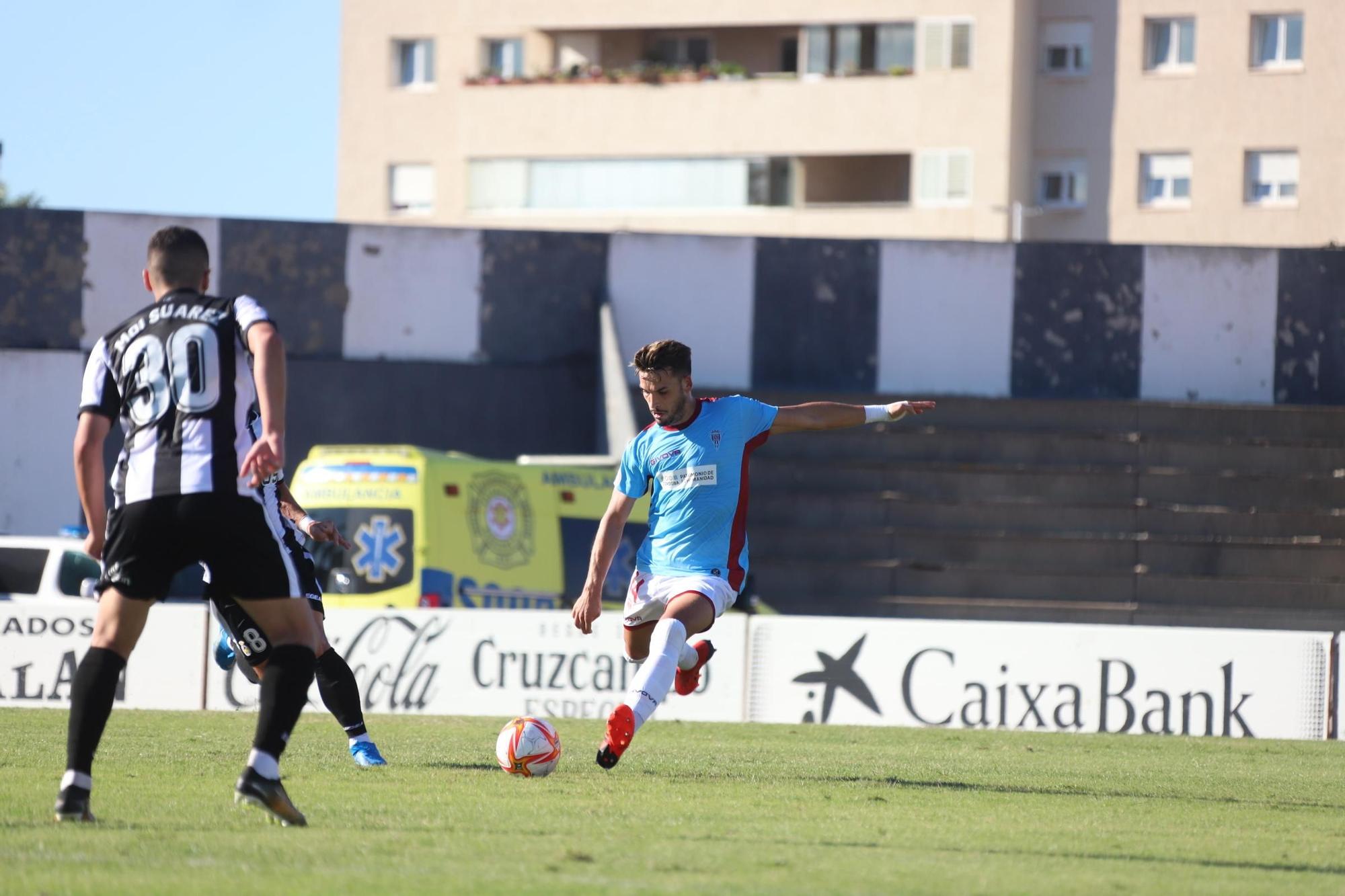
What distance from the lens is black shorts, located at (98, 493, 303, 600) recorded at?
6715mm

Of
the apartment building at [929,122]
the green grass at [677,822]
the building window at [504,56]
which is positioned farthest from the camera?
the building window at [504,56]

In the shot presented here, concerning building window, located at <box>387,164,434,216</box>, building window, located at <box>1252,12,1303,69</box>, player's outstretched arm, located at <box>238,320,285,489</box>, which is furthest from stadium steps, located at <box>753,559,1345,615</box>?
building window, located at <box>387,164,434,216</box>

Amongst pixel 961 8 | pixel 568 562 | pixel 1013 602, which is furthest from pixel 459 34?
pixel 568 562

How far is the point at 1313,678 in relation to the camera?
14938 mm

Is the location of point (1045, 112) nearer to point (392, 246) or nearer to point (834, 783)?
point (392, 246)

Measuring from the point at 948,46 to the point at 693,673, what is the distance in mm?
40040

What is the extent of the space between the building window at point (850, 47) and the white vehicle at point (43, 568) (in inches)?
1306

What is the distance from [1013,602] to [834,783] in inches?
653

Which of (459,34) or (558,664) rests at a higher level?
(459,34)

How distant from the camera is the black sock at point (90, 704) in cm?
676

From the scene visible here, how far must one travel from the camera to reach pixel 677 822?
731cm

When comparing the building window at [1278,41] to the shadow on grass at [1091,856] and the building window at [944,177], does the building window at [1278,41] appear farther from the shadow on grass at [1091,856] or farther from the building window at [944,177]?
the shadow on grass at [1091,856]

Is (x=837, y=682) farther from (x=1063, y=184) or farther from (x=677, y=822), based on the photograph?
(x=1063, y=184)

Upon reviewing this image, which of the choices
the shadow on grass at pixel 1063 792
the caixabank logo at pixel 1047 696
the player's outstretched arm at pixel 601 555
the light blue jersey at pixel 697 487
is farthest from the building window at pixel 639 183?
the player's outstretched arm at pixel 601 555
